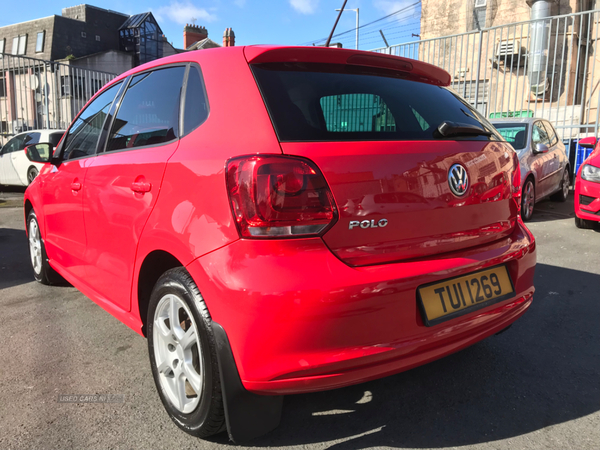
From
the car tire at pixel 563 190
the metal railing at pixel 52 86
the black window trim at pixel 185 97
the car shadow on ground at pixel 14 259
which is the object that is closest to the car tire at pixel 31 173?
the metal railing at pixel 52 86

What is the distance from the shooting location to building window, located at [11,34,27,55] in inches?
1714

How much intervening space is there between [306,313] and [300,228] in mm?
292

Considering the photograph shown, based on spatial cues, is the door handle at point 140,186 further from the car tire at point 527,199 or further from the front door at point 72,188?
the car tire at point 527,199

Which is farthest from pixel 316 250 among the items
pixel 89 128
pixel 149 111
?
pixel 89 128

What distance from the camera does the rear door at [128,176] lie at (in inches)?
A: 89.0

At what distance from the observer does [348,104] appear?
2148 millimetres

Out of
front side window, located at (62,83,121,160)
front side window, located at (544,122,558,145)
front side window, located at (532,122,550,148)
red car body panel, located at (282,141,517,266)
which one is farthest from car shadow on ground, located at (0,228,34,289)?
front side window, located at (544,122,558,145)

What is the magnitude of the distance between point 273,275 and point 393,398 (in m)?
1.07

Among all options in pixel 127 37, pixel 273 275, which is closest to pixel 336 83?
pixel 273 275

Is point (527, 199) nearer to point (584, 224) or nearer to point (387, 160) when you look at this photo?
point (584, 224)

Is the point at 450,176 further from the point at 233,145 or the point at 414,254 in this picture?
the point at 233,145

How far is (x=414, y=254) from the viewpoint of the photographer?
6.39ft

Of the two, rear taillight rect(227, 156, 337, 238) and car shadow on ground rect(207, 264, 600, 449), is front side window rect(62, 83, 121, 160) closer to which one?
rear taillight rect(227, 156, 337, 238)

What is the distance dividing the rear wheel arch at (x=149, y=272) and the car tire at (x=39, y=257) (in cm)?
198
